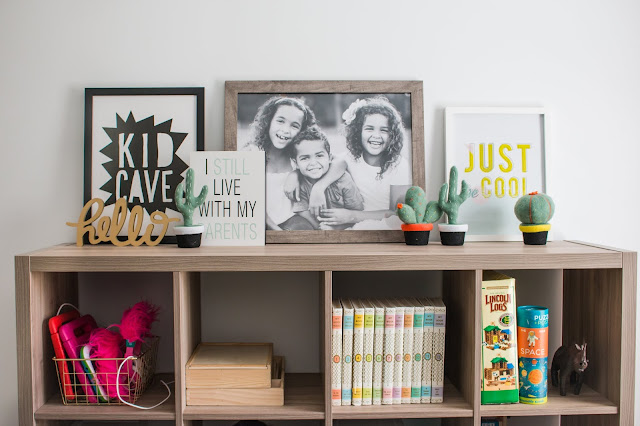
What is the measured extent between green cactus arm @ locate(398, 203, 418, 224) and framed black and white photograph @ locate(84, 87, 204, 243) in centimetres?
66

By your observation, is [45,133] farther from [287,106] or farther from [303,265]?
[303,265]

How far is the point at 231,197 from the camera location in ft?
5.01

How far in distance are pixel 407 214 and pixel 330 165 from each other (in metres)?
0.31

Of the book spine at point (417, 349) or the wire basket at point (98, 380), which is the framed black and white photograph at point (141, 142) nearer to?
the wire basket at point (98, 380)

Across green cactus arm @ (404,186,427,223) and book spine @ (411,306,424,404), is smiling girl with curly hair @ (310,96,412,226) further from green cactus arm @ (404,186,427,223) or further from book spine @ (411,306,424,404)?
book spine @ (411,306,424,404)

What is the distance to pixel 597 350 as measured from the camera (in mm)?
1442

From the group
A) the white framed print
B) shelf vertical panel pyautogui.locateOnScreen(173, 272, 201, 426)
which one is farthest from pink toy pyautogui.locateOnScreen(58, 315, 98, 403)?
the white framed print

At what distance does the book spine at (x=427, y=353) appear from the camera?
4.54 ft

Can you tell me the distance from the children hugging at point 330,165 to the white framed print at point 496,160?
198mm

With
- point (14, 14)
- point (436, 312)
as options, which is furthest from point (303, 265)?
point (14, 14)

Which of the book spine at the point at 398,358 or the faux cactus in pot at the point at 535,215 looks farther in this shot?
the faux cactus in pot at the point at 535,215

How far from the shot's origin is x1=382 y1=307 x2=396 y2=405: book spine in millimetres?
1370

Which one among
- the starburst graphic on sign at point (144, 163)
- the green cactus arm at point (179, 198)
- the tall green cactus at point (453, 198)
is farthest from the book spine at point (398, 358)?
the starburst graphic on sign at point (144, 163)

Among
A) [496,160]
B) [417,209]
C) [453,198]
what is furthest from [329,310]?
[496,160]
